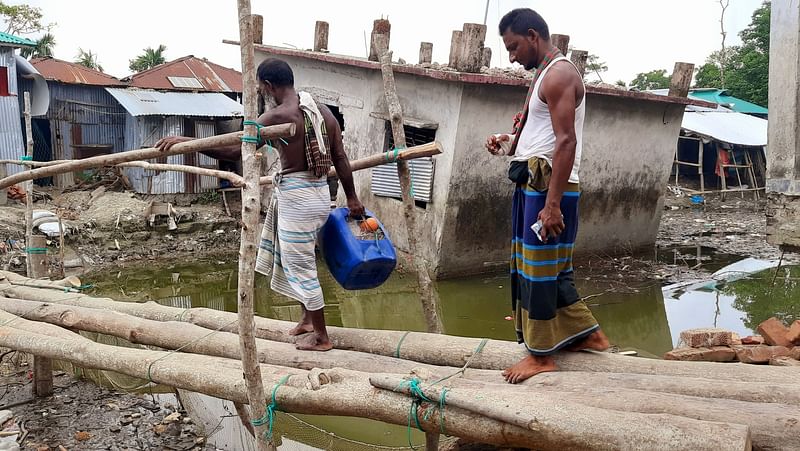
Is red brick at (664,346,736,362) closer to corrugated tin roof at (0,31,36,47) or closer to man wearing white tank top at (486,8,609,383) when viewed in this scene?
man wearing white tank top at (486,8,609,383)

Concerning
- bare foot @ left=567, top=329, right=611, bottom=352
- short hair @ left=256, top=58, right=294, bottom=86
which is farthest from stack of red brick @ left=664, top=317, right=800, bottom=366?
short hair @ left=256, top=58, right=294, bottom=86

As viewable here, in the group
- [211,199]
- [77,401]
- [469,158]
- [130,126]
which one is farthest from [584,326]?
[130,126]

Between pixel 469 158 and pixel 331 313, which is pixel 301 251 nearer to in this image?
pixel 331 313

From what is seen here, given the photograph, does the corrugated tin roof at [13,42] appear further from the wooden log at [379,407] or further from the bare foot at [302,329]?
the bare foot at [302,329]

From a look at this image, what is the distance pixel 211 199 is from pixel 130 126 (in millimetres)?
3012

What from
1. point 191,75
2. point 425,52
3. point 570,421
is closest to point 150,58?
point 191,75

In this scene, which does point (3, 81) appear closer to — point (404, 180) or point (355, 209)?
point (404, 180)

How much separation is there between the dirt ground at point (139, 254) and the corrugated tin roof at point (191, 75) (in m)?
3.47

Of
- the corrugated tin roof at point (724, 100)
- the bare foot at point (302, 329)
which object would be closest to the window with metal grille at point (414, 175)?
the bare foot at point (302, 329)

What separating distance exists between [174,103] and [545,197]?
15059 millimetres

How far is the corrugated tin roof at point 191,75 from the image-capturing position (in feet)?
58.4

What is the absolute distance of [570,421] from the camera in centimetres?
253

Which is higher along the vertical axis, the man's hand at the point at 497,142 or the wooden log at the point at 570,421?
the man's hand at the point at 497,142

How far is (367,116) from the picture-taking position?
11.9 meters
